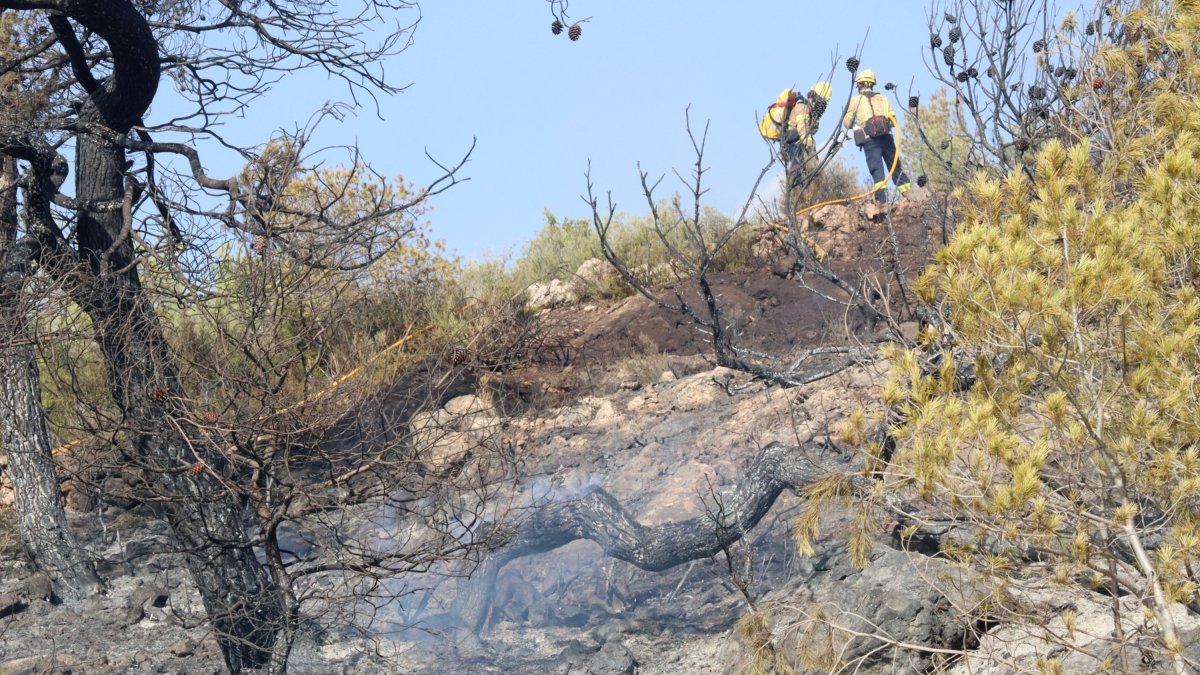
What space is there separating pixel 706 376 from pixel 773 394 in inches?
57.0

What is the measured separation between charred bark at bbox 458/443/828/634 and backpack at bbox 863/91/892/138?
955cm

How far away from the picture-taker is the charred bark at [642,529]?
9.01 meters

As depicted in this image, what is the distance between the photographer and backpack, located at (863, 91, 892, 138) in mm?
17891

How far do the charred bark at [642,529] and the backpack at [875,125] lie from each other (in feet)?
31.3

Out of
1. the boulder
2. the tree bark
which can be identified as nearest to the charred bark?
the tree bark

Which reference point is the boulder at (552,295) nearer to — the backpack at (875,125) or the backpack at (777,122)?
the backpack at (875,125)

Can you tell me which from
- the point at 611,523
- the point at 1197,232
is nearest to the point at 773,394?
the point at 611,523

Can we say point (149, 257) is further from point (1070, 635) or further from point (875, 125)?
point (875, 125)

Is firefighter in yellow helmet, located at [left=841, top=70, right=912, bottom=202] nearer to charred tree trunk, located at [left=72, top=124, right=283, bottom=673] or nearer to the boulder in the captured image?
the boulder

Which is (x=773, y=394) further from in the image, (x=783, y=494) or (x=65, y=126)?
(x=65, y=126)

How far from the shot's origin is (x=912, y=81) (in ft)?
30.0

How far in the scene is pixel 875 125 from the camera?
17.9 metres

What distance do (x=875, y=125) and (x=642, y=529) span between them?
10.3m

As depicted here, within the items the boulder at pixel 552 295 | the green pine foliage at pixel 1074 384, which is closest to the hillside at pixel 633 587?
the green pine foliage at pixel 1074 384
